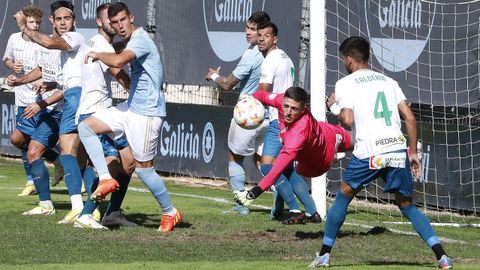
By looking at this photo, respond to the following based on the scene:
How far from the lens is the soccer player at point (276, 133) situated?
42.0 ft

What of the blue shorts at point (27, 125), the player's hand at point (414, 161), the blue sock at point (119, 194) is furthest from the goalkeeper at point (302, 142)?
the blue shorts at point (27, 125)

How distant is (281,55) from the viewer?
43.1 ft

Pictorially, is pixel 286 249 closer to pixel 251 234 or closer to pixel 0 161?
pixel 251 234

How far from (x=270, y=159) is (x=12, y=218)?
284cm

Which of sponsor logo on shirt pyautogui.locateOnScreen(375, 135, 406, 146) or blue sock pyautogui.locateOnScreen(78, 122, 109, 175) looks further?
blue sock pyautogui.locateOnScreen(78, 122, 109, 175)

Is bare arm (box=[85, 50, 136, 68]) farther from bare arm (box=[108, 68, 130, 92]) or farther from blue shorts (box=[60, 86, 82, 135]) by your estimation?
blue shorts (box=[60, 86, 82, 135])

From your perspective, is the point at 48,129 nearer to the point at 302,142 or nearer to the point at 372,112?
the point at 302,142

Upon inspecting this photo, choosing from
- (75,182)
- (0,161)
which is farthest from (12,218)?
(0,161)

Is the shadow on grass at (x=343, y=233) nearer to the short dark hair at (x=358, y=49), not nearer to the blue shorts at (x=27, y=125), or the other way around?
the short dark hair at (x=358, y=49)

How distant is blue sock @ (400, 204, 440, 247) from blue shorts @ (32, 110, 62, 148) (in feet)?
17.5

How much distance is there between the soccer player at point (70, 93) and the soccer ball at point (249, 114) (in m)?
2.10

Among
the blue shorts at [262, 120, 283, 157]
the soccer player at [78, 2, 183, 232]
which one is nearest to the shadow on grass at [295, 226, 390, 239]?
the soccer player at [78, 2, 183, 232]

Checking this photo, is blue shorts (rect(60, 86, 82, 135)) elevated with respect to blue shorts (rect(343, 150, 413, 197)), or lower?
elevated

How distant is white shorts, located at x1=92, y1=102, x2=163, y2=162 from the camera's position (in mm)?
11625
